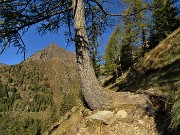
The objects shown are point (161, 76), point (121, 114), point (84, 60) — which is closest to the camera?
point (121, 114)

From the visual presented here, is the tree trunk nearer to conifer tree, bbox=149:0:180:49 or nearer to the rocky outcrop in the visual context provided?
the rocky outcrop

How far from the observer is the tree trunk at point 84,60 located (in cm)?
785

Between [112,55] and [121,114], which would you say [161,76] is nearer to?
[121,114]

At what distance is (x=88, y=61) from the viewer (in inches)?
311

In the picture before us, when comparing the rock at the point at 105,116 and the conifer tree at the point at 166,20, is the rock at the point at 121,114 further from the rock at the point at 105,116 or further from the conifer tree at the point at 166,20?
the conifer tree at the point at 166,20

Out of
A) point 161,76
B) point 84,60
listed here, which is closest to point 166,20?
point 161,76

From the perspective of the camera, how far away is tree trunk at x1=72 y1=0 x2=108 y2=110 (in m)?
7.85

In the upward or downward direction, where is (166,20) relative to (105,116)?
upward

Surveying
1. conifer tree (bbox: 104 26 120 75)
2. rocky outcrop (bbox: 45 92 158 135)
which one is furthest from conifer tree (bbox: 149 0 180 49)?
rocky outcrop (bbox: 45 92 158 135)

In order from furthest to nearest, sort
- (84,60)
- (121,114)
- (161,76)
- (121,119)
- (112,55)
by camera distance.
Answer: (112,55) < (161,76) < (84,60) < (121,114) < (121,119)

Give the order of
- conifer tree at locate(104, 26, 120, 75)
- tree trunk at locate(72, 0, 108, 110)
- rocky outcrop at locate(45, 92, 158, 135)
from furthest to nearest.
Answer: conifer tree at locate(104, 26, 120, 75)
tree trunk at locate(72, 0, 108, 110)
rocky outcrop at locate(45, 92, 158, 135)

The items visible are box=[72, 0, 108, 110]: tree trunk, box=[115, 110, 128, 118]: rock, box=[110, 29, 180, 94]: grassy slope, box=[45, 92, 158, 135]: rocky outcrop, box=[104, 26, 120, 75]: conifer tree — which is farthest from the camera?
box=[104, 26, 120, 75]: conifer tree

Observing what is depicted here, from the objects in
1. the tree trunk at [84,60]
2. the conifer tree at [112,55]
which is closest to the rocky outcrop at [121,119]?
the tree trunk at [84,60]

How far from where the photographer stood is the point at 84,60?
7855mm
